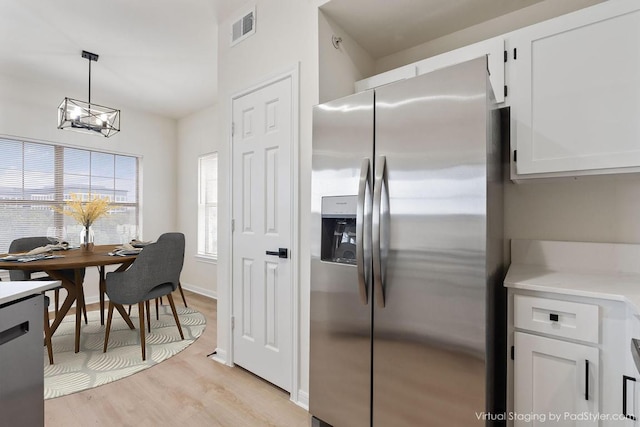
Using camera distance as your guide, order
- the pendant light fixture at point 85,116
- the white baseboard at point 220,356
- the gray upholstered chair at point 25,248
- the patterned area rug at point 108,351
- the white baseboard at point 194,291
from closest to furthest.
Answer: the patterned area rug at point 108,351 < the white baseboard at point 220,356 < the pendant light fixture at point 85,116 < the gray upholstered chair at point 25,248 < the white baseboard at point 194,291

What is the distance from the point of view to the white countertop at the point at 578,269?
126 centimetres

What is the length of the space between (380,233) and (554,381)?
92cm

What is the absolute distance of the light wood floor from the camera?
6.07 ft

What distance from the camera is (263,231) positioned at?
232 cm

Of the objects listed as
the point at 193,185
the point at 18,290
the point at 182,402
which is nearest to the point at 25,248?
the point at 193,185

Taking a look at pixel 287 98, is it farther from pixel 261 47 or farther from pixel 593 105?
pixel 593 105

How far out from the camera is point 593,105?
139 cm

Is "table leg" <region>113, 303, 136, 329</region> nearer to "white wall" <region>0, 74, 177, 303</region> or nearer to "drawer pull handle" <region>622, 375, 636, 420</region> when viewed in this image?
"white wall" <region>0, 74, 177, 303</region>

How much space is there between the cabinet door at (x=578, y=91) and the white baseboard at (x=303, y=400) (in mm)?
1824

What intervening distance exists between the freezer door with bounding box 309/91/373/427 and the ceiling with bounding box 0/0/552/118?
0.89m

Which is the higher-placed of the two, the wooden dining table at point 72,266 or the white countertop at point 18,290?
the white countertop at point 18,290

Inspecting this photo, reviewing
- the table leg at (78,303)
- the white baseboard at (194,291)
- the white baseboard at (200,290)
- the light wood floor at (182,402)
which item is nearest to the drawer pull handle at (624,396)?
the light wood floor at (182,402)

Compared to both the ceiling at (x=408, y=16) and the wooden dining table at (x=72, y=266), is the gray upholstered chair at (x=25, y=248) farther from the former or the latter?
the ceiling at (x=408, y=16)

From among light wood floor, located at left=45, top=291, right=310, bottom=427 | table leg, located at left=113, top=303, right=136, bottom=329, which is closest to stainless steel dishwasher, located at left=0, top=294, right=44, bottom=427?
light wood floor, located at left=45, top=291, right=310, bottom=427
